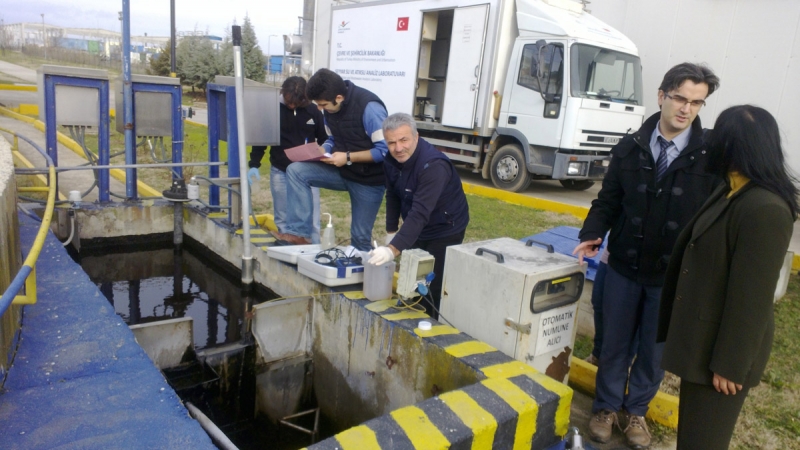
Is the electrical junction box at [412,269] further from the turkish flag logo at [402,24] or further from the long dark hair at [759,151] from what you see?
the turkish flag logo at [402,24]

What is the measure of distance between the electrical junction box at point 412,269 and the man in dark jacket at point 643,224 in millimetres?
861

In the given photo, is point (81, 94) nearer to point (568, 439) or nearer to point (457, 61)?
point (568, 439)

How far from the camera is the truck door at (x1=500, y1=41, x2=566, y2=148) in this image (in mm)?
9125

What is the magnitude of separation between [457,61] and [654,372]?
26.7 ft

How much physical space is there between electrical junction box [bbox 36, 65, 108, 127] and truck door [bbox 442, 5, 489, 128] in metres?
6.32

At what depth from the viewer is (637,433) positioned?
9.82 feet

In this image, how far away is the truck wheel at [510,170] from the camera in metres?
10.0

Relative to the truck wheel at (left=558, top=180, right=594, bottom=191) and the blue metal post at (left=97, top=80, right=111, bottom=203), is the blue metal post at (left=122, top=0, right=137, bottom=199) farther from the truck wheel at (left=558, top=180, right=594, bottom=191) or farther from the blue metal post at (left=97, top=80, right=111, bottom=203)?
the truck wheel at (left=558, top=180, right=594, bottom=191)

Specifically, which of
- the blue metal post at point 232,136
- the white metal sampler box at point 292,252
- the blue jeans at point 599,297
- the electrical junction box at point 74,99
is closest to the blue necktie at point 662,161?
the blue jeans at point 599,297

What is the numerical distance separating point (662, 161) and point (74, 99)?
16.8 ft

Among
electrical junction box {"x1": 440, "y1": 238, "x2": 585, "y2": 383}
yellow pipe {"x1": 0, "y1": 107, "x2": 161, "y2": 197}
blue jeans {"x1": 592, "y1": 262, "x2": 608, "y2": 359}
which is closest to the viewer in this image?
electrical junction box {"x1": 440, "y1": 238, "x2": 585, "y2": 383}

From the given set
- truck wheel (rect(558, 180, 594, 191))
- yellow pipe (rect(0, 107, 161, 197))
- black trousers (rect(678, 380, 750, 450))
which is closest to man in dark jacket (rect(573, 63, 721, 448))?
black trousers (rect(678, 380, 750, 450))

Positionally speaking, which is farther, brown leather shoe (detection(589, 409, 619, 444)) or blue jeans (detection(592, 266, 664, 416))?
brown leather shoe (detection(589, 409, 619, 444))

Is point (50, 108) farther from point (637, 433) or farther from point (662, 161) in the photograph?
point (637, 433)
